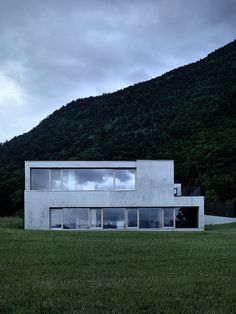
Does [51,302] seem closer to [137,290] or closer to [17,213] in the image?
[137,290]

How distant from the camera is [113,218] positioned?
35750 mm

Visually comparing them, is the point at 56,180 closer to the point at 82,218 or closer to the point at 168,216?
the point at 82,218

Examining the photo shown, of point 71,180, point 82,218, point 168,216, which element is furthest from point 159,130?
point 82,218

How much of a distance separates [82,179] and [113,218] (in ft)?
10.4

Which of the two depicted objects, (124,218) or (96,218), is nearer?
(96,218)

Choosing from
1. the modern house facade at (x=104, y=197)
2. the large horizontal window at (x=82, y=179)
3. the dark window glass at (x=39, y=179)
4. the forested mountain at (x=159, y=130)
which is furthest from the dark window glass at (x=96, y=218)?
the forested mountain at (x=159, y=130)

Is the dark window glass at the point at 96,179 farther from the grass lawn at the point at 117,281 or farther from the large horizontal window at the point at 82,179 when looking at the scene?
the grass lawn at the point at 117,281

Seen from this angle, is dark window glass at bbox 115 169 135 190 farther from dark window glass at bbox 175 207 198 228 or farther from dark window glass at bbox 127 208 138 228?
dark window glass at bbox 175 207 198 228

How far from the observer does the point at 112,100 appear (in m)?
91.8

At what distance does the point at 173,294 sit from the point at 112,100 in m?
84.1

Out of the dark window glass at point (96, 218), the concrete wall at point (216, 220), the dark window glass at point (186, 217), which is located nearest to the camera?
the dark window glass at point (96, 218)

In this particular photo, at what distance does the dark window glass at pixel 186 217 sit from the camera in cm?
3647

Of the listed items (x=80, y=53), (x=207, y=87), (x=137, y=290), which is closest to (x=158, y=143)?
(x=207, y=87)

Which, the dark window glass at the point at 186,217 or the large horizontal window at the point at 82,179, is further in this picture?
the dark window glass at the point at 186,217
